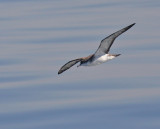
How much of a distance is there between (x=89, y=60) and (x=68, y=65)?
185 centimetres

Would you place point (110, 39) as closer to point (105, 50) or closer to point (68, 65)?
point (105, 50)

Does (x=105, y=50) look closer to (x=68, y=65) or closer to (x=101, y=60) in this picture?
(x=101, y=60)

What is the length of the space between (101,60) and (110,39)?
0.92 meters

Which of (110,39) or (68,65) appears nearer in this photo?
(110,39)

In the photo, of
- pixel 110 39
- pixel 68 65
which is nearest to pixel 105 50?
pixel 110 39

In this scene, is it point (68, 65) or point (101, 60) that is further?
point (68, 65)

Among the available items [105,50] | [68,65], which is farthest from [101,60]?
[68,65]

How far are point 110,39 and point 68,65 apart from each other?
3.37m

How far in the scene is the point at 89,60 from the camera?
27.3m

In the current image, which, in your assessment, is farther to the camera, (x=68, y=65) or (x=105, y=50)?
(x=68, y=65)

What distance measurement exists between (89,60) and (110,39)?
1.61 m

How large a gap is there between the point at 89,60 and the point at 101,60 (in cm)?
126

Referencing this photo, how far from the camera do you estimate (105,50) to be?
2678 centimetres

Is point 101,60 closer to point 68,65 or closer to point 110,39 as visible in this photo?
point 110,39
